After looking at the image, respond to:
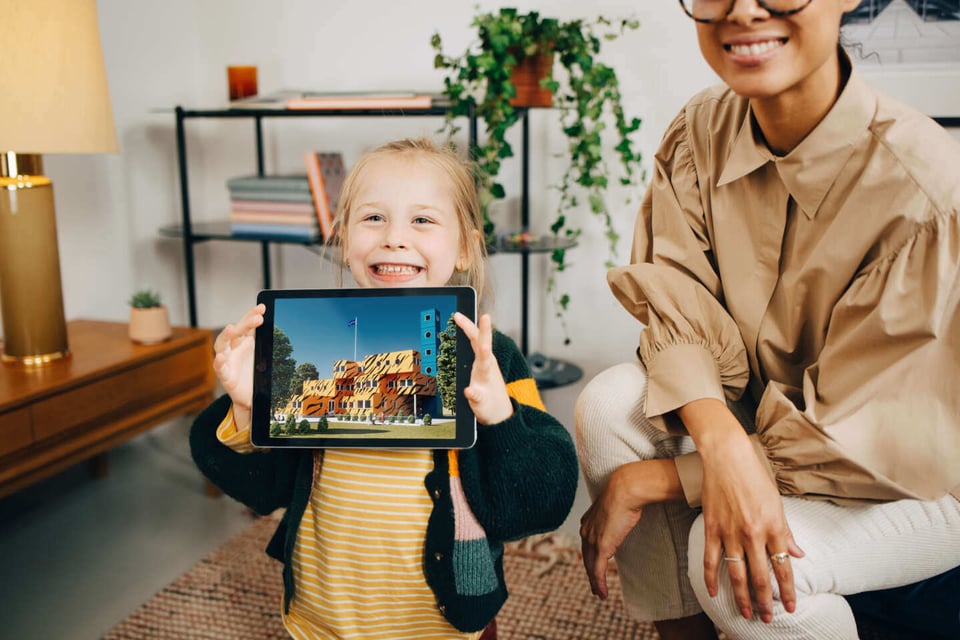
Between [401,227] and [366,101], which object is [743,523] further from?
[366,101]

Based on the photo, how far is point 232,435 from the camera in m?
1.05

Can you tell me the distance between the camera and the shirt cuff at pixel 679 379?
3.54ft

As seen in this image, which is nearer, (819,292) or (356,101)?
(819,292)

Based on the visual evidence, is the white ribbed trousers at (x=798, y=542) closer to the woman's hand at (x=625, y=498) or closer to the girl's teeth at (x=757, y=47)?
the woman's hand at (x=625, y=498)

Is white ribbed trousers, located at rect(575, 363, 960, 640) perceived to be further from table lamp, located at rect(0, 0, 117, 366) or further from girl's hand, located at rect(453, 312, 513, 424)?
table lamp, located at rect(0, 0, 117, 366)

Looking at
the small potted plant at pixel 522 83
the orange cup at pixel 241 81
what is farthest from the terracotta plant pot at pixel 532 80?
the orange cup at pixel 241 81

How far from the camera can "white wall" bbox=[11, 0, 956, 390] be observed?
228 centimetres

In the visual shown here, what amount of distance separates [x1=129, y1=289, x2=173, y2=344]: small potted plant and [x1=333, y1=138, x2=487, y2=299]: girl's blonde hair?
34.7 inches

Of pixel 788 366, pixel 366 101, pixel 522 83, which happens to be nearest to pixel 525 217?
pixel 522 83

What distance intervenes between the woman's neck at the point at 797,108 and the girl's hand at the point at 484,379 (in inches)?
19.5

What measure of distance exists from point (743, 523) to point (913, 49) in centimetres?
159

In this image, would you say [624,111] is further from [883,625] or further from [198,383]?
[883,625]

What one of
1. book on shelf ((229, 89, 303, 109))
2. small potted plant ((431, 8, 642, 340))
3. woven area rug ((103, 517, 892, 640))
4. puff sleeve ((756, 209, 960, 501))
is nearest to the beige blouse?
puff sleeve ((756, 209, 960, 501))

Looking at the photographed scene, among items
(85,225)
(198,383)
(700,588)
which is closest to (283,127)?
(85,225)
